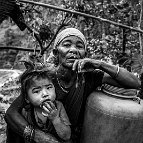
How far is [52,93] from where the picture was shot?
2.14 metres

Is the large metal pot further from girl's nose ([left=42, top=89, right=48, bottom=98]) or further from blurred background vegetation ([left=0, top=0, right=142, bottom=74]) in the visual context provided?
blurred background vegetation ([left=0, top=0, right=142, bottom=74])

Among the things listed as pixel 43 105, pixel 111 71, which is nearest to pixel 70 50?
pixel 111 71

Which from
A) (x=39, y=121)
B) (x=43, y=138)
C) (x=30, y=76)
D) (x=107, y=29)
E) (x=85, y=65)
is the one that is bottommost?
(x=43, y=138)

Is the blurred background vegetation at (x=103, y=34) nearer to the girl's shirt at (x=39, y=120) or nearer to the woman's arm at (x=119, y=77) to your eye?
the girl's shirt at (x=39, y=120)

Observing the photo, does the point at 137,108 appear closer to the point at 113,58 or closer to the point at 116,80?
the point at 116,80

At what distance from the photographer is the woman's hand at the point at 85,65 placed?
7.10 ft

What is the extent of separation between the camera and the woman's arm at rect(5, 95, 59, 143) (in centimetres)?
222

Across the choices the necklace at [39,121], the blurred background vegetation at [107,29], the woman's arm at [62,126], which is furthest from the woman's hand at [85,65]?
the blurred background vegetation at [107,29]

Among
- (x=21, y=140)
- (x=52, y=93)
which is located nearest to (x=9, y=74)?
(x=21, y=140)

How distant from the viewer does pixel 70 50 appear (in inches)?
94.2

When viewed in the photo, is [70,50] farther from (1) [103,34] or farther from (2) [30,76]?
(1) [103,34]

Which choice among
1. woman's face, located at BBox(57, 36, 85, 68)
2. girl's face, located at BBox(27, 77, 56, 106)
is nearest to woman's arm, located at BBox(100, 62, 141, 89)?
woman's face, located at BBox(57, 36, 85, 68)

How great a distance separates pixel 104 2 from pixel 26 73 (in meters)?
4.65

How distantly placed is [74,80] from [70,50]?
331mm
